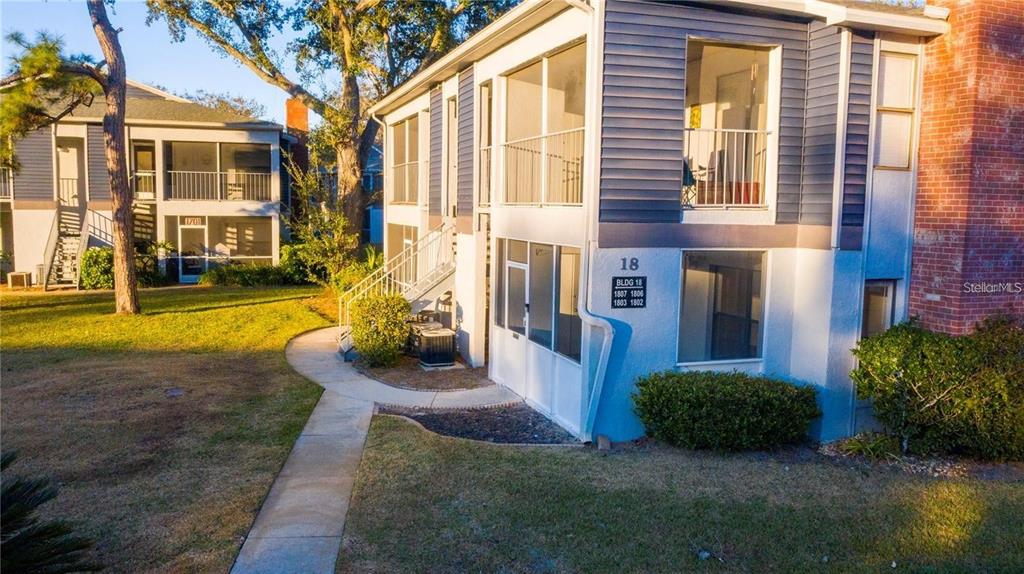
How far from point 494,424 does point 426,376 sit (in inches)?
114

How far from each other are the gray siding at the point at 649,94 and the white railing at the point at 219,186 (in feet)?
69.2

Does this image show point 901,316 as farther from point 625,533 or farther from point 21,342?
point 21,342

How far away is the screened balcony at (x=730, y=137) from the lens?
9789 millimetres

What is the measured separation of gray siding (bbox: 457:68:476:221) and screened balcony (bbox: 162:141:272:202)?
15757 mm

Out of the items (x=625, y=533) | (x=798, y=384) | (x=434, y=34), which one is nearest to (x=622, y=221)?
(x=798, y=384)

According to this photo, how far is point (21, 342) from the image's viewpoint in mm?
15219

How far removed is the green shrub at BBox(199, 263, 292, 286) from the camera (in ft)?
84.4

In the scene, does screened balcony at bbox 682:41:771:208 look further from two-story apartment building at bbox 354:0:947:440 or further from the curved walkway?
the curved walkway

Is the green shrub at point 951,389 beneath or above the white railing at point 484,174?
beneath

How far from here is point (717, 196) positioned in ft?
32.7

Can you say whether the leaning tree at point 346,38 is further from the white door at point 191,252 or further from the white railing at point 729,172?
the white railing at point 729,172

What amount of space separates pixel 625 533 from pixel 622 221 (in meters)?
3.84

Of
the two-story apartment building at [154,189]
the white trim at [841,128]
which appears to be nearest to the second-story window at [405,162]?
the two-story apartment building at [154,189]

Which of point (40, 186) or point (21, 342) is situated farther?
point (40, 186)
